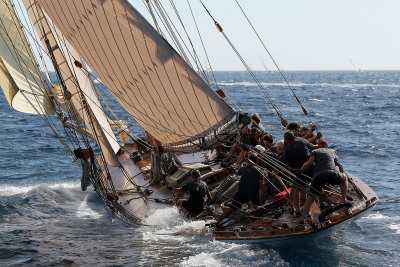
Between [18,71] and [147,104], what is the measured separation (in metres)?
4.74

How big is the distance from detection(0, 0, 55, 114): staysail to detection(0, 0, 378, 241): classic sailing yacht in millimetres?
29

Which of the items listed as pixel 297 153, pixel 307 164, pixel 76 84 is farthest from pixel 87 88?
pixel 307 164

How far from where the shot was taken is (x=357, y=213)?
11805 millimetres

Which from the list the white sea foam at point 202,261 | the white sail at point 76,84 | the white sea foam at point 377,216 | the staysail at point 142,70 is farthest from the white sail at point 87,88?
the white sea foam at point 377,216

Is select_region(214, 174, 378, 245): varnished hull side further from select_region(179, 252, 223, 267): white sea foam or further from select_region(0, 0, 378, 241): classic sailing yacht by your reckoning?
select_region(179, 252, 223, 267): white sea foam

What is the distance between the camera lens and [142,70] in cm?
1261

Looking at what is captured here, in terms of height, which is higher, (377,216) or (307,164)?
(307,164)

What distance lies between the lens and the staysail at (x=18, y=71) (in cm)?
1550

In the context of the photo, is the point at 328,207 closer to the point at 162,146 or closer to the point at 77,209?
the point at 162,146

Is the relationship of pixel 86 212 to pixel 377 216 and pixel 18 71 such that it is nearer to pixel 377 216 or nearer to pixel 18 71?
pixel 18 71

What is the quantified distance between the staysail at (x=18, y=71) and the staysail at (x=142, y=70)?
7.96 ft

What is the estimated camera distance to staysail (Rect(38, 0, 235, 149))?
11625mm

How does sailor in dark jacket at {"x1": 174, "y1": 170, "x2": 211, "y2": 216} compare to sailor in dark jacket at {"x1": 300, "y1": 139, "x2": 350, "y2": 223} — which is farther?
sailor in dark jacket at {"x1": 174, "y1": 170, "x2": 211, "y2": 216}

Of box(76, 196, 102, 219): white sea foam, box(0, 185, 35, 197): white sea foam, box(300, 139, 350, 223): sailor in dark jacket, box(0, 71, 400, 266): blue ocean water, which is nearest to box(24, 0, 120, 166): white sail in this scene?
box(76, 196, 102, 219): white sea foam
